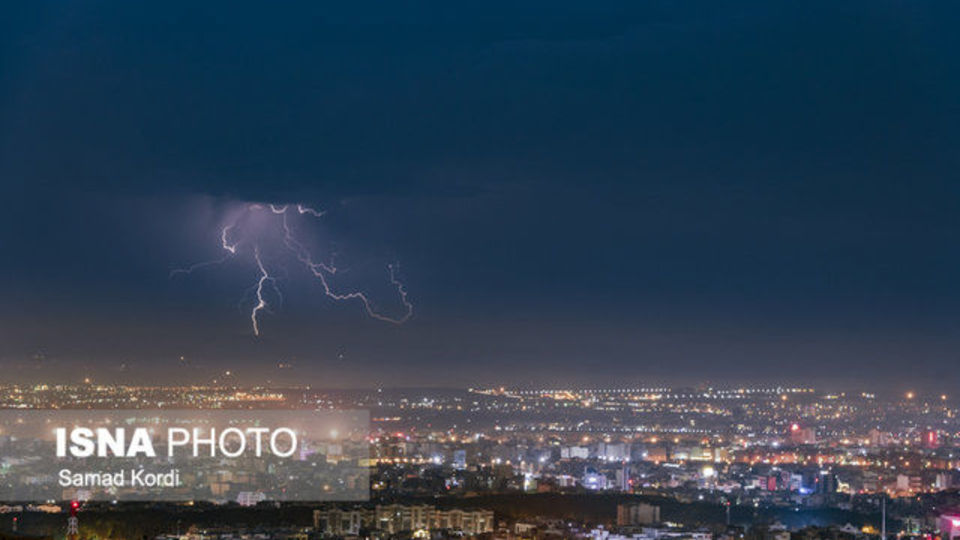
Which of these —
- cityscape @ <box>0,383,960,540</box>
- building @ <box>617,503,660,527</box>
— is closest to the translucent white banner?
cityscape @ <box>0,383,960,540</box>

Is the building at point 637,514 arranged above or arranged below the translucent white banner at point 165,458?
below

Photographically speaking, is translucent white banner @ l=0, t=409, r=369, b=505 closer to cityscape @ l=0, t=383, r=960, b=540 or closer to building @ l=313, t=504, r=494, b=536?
cityscape @ l=0, t=383, r=960, b=540

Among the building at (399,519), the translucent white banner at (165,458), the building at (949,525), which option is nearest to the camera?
the translucent white banner at (165,458)

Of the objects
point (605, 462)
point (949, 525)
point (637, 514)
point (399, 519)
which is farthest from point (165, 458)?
point (605, 462)

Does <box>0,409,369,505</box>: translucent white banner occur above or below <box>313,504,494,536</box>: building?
above

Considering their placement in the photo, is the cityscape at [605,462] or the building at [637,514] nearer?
the cityscape at [605,462]

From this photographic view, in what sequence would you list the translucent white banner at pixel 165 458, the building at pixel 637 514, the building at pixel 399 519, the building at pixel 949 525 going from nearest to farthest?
the translucent white banner at pixel 165 458 < the building at pixel 949 525 < the building at pixel 399 519 < the building at pixel 637 514

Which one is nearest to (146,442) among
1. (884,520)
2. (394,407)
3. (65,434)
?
(65,434)

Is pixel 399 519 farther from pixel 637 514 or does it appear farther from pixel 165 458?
pixel 637 514

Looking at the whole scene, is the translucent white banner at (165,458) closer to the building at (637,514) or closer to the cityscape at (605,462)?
the cityscape at (605,462)

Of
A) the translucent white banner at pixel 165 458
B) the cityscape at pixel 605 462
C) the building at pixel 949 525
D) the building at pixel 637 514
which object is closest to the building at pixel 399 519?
the cityscape at pixel 605 462
